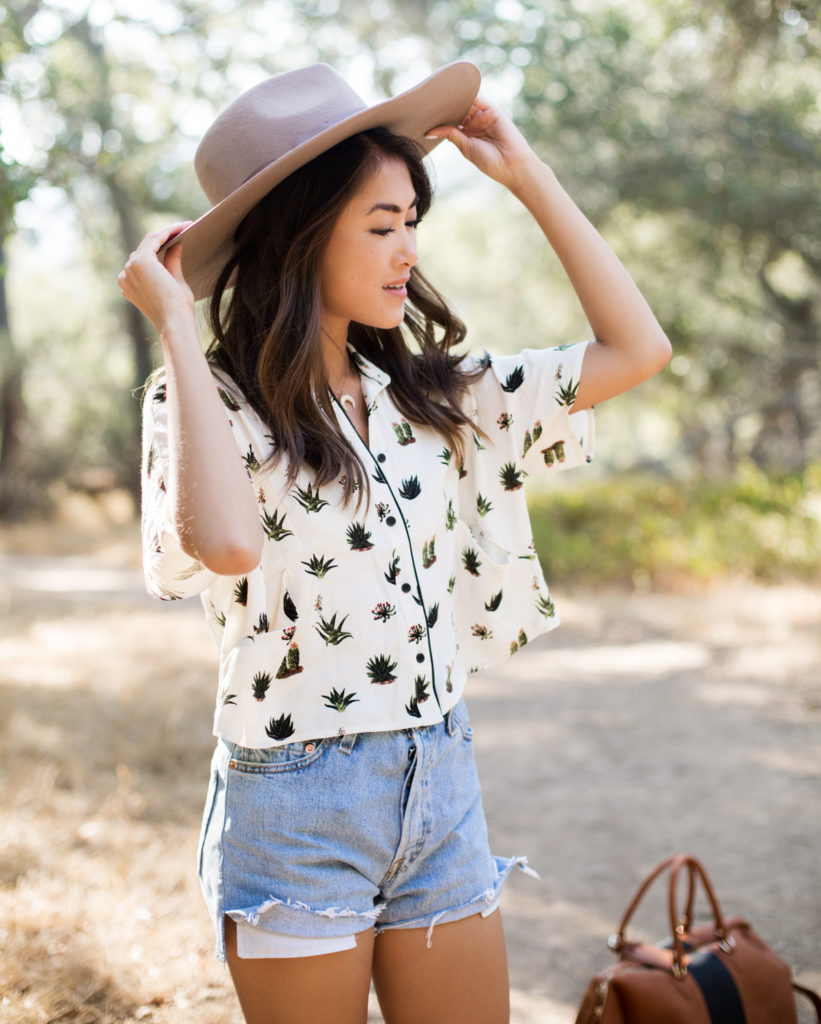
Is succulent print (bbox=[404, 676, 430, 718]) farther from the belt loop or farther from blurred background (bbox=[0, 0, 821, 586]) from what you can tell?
blurred background (bbox=[0, 0, 821, 586])

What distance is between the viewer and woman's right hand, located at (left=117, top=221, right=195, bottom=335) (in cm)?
162

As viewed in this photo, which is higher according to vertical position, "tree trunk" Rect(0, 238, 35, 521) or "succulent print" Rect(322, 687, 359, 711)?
"tree trunk" Rect(0, 238, 35, 521)

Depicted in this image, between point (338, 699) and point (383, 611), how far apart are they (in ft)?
0.55

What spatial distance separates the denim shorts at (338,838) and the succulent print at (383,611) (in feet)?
0.63

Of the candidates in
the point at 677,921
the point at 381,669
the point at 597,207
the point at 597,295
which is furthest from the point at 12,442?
the point at 381,669

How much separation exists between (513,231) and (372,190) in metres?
12.0

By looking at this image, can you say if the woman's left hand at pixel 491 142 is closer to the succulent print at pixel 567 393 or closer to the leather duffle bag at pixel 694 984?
the succulent print at pixel 567 393

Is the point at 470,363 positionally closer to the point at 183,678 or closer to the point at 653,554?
the point at 183,678

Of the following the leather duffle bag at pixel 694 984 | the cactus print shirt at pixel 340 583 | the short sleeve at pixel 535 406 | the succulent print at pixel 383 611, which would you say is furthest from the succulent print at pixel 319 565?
the leather duffle bag at pixel 694 984

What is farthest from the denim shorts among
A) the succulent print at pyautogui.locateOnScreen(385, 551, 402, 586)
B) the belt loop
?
the succulent print at pyautogui.locateOnScreen(385, 551, 402, 586)

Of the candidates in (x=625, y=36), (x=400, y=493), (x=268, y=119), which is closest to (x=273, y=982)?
(x=400, y=493)

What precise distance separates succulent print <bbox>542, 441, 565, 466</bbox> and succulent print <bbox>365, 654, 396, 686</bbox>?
0.57m

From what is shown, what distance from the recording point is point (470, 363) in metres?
2.04

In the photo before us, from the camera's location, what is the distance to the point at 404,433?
1886 mm
